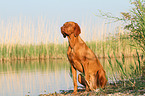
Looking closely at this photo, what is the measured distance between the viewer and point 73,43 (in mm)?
5730

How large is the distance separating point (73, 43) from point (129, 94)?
1.80 metres

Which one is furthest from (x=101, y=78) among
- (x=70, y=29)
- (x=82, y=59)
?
(x=70, y=29)

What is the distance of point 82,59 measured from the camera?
18.6 ft

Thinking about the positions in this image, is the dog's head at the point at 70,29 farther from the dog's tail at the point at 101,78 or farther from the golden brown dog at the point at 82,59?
the dog's tail at the point at 101,78

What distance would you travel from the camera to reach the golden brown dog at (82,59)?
566 cm

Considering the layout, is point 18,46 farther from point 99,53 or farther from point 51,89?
point 51,89

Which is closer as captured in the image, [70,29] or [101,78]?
[70,29]

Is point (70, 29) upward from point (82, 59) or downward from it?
upward

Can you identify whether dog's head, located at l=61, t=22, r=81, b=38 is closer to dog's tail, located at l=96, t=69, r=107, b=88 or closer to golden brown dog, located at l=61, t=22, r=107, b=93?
golden brown dog, located at l=61, t=22, r=107, b=93

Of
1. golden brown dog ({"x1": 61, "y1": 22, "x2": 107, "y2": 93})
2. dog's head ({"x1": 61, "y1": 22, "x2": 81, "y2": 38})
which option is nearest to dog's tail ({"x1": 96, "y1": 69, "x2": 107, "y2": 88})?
golden brown dog ({"x1": 61, "y1": 22, "x2": 107, "y2": 93})

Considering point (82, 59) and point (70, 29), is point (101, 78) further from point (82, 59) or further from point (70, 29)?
point (70, 29)

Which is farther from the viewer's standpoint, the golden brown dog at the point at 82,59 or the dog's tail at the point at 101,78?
the dog's tail at the point at 101,78

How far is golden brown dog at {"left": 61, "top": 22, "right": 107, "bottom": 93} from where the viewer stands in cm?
566

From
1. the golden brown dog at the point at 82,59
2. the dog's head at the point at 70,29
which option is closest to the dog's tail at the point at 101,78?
the golden brown dog at the point at 82,59
